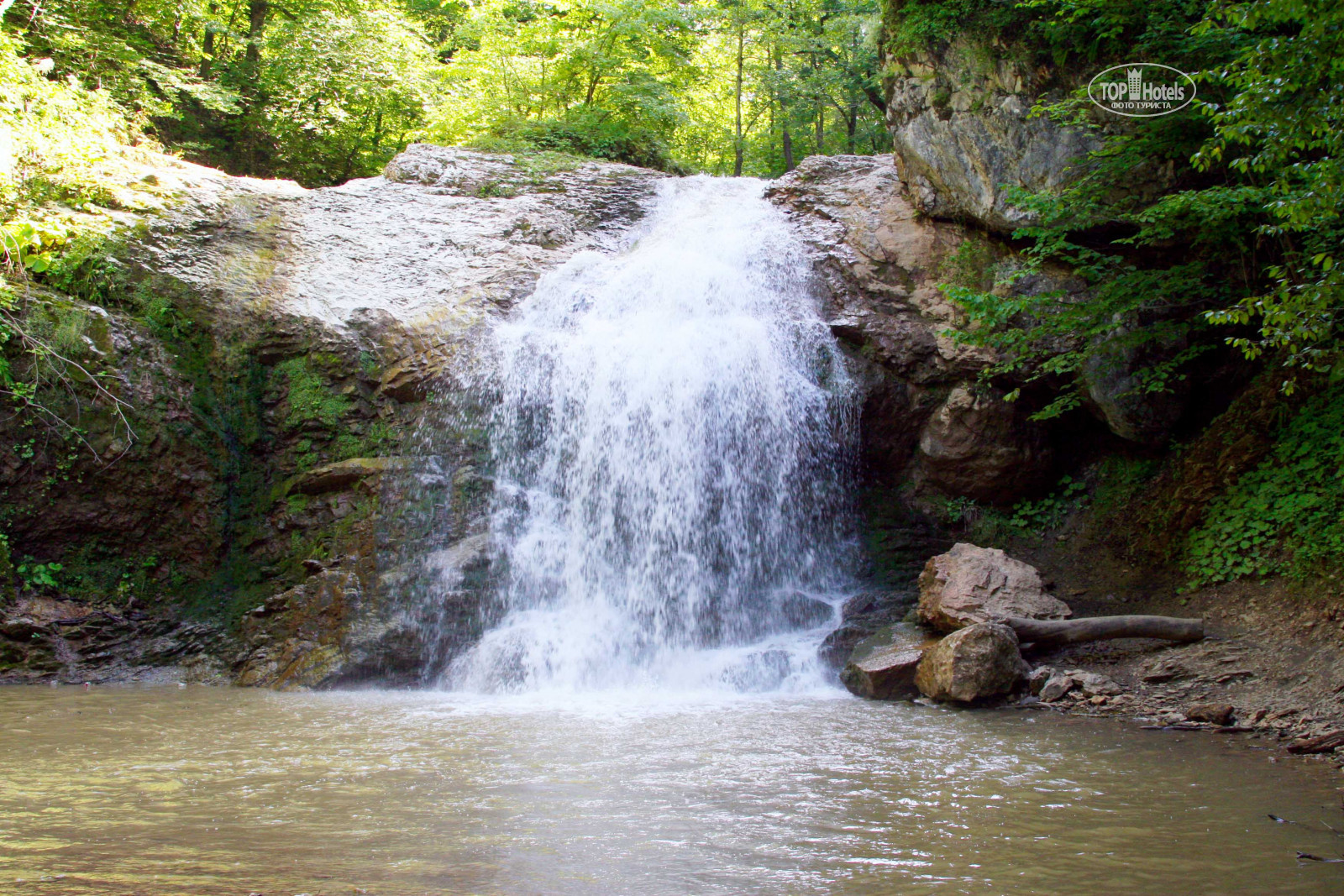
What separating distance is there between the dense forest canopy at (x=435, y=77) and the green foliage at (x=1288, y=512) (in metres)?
11.1

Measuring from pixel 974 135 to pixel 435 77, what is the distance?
513 inches

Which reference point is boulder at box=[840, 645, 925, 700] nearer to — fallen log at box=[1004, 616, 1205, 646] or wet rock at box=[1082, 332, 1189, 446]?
fallen log at box=[1004, 616, 1205, 646]

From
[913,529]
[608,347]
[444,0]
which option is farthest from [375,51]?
[913,529]

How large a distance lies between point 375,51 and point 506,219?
748 cm

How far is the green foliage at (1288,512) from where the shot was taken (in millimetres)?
7117

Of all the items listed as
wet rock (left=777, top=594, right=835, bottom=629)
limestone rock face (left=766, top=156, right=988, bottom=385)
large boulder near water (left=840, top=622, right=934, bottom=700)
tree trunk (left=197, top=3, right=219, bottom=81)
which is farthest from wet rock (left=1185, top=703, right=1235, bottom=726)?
tree trunk (left=197, top=3, right=219, bottom=81)

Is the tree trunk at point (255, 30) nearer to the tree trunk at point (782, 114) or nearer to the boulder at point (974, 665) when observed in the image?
the tree trunk at point (782, 114)

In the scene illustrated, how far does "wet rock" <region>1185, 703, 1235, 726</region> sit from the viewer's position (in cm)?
570

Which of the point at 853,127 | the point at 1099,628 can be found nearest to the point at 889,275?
the point at 1099,628

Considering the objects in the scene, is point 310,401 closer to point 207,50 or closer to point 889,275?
point 889,275

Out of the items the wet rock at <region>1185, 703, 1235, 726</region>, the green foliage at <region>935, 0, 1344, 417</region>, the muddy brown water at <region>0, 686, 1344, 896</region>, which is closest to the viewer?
the muddy brown water at <region>0, 686, 1344, 896</region>

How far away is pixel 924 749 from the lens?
5004 mm

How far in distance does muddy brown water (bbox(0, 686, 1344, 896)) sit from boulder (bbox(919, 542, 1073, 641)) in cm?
149

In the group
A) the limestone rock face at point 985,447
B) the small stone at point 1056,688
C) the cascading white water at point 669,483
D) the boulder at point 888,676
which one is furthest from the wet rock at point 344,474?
the small stone at point 1056,688
